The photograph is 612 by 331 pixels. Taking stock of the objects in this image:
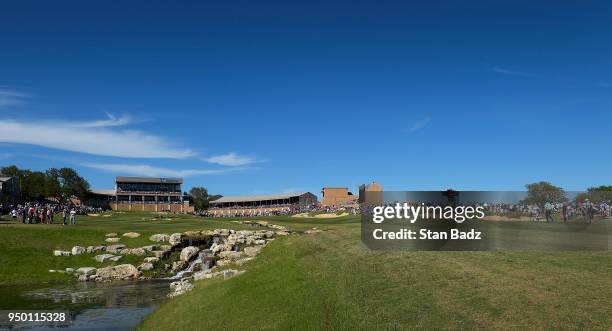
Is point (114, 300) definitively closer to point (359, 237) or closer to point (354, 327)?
point (359, 237)

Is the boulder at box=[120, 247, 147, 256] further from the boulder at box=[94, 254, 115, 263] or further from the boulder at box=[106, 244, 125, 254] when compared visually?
the boulder at box=[94, 254, 115, 263]

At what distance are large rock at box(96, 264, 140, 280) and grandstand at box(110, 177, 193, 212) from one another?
5557 inches

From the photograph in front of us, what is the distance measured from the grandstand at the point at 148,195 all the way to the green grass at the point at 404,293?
15904 centimetres

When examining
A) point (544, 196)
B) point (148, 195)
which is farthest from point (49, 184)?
point (544, 196)

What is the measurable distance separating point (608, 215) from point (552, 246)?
3.85 m

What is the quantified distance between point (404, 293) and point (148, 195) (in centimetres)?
17746

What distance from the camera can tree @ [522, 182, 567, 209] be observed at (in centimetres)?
2486

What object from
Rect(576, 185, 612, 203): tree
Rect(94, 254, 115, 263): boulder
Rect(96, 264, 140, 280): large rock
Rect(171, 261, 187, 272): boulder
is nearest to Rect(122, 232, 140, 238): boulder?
Rect(94, 254, 115, 263): boulder

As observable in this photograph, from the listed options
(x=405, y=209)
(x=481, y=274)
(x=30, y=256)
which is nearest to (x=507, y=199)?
(x=405, y=209)

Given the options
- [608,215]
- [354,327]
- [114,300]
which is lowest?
[114,300]

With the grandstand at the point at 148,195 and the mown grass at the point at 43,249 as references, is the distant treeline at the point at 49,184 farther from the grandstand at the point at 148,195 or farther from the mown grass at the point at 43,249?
the mown grass at the point at 43,249

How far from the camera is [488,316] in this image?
1286cm

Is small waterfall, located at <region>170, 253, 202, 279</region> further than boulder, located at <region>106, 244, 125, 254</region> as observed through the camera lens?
No

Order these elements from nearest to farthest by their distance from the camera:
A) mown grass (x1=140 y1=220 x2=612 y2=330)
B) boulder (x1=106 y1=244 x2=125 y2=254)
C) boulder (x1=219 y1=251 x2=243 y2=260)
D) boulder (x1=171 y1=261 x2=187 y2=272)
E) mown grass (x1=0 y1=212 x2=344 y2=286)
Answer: mown grass (x1=140 y1=220 x2=612 y2=330) < mown grass (x1=0 y1=212 x2=344 y2=286) < boulder (x1=219 y1=251 x2=243 y2=260) < boulder (x1=171 y1=261 x2=187 y2=272) < boulder (x1=106 y1=244 x2=125 y2=254)
